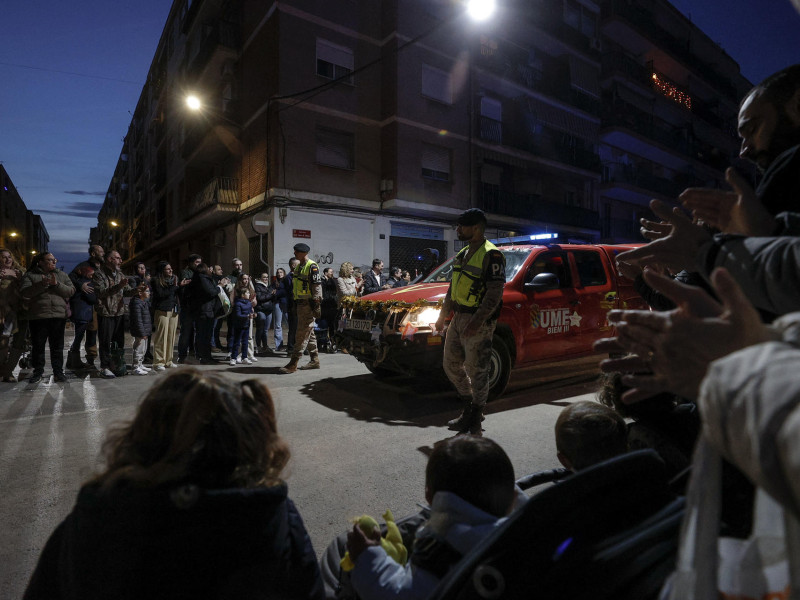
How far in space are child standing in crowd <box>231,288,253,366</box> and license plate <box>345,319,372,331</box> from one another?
127 inches

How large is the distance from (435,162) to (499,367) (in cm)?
1499

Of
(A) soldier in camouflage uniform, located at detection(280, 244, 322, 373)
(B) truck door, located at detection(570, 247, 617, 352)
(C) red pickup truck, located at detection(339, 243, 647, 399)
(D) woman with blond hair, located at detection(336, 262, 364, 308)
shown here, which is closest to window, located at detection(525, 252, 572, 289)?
(C) red pickup truck, located at detection(339, 243, 647, 399)

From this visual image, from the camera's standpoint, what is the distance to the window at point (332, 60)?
54.3 ft

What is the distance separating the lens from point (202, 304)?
331 inches

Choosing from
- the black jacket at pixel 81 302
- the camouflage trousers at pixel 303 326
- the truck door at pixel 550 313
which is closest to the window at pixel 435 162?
the camouflage trousers at pixel 303 326

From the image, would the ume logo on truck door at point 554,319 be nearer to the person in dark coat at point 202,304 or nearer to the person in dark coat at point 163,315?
the person in dark coat at point 202,304

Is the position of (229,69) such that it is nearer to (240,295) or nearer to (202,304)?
(240,295)

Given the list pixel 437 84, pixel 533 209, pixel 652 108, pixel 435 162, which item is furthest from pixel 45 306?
pixel 652 108

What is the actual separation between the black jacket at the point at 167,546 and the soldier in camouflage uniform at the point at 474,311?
3.28m

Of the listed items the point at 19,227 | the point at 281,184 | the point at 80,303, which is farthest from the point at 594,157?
the point at 19,227

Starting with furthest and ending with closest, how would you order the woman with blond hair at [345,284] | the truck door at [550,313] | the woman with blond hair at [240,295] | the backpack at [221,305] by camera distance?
the woman with blond hair at [345,284]
the woman with blond hair at [240,295]
the backpack at [221,305]
the truck door at [550,313]

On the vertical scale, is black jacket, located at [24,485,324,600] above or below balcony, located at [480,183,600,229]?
below

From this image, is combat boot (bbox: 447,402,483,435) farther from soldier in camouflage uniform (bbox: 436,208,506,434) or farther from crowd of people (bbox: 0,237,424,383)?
crowd of people (bbox: 0,237,424,383)

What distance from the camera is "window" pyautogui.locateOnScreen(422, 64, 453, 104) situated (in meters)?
18.3
